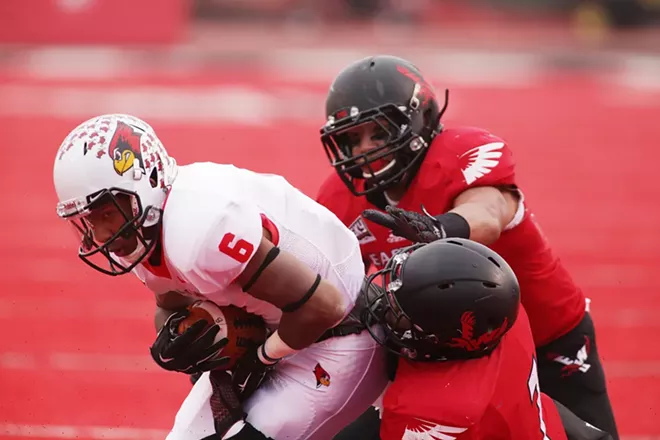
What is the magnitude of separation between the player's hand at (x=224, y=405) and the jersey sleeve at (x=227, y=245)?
1.55 feet

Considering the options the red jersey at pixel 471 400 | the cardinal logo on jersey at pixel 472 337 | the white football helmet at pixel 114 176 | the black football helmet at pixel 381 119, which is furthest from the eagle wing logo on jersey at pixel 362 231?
the white football helmet at pixel 114 176

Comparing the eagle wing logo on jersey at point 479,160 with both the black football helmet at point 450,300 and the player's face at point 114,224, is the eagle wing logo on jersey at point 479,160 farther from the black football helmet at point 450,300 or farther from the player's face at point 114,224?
the player's face at point 114,224

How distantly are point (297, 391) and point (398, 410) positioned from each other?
40 cm

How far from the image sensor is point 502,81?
16.5 m

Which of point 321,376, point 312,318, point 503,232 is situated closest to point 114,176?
point 312,318

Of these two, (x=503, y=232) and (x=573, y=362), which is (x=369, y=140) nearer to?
(x=503, y=232)

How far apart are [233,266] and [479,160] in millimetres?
1315

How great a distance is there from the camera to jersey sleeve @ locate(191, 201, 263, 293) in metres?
3.11

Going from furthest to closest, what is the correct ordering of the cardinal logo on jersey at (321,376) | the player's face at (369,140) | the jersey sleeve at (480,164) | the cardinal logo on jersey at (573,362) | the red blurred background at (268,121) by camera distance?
the red blurred background at (268,121)
the cardinal logo on jersey at (573,362)
the player's face at (369,140)
the jersey sleeve at (480,164)
the cardinal logo on jersey at (321,376)

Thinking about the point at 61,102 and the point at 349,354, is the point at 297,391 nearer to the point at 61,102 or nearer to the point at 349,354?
the point at 349,354

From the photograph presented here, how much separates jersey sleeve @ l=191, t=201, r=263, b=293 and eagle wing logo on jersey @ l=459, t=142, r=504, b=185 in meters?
1.13

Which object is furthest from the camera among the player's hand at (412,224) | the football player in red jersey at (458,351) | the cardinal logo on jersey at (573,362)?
the cardinal logo on jersey at (573,362)

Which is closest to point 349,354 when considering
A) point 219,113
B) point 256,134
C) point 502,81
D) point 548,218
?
point 548,218

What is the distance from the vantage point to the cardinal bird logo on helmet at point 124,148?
3.23 meters
